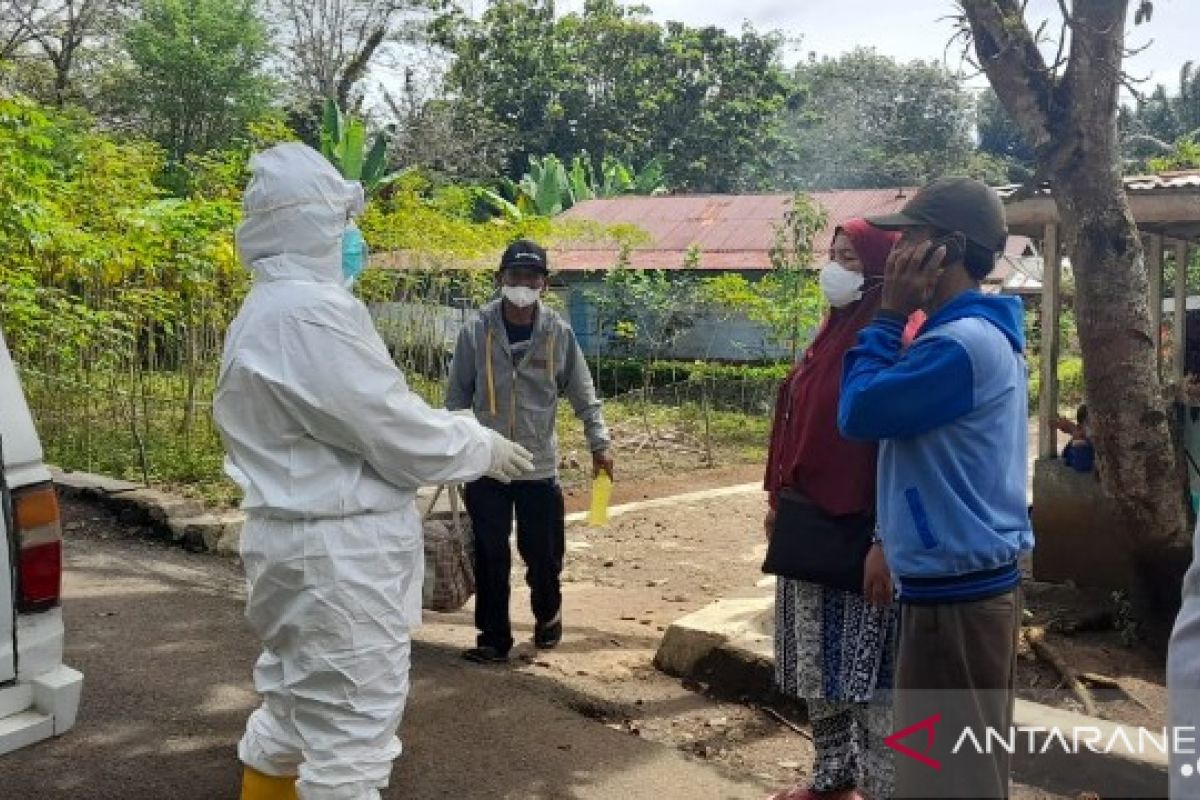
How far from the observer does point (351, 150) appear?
65.6 feet

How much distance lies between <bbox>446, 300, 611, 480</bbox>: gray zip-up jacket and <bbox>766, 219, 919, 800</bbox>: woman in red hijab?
6.41ft

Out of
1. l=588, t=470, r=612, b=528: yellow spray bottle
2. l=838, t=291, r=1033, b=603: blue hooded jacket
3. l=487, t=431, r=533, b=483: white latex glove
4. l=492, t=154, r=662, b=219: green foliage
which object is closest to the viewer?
l=838, t=291, r=1033, b=603: blue hooded jacket

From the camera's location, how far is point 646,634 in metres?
6.11

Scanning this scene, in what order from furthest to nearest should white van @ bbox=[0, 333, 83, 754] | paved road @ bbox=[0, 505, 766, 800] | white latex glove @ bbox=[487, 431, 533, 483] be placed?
1. paved road @ bbox=[0, 505, 766, 800]
2. white latex glove @ bbox=[487, 431, 533, 483]
3. white van @ bbox=[0, 333, 83, 754]

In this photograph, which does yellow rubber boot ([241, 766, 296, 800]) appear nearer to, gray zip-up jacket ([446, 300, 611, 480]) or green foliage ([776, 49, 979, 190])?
gray zip-up jacket ([446, 300, 611, 480])

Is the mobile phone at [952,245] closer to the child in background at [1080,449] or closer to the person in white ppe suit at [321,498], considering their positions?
the person in white ppe suit at [321,498]

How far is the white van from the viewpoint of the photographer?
2.97 metres

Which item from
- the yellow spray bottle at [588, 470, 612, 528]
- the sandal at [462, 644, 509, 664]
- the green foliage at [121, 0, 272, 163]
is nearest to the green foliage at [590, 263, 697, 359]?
the green foliage at [121, 0, 272, 163]

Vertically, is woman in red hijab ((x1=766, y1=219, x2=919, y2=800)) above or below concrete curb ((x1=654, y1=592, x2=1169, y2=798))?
above

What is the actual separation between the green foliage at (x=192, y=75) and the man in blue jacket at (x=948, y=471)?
26042 millimetres

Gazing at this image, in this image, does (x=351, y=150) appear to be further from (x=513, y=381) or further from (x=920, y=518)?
(x=920, y=518)

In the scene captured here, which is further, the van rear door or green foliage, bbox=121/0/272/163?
green foliage, bbox=121/0/272/163

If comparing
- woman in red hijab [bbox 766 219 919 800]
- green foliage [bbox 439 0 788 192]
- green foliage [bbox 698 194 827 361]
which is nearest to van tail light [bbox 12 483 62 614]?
woman in red hijab [bbox 766 219 919 800]

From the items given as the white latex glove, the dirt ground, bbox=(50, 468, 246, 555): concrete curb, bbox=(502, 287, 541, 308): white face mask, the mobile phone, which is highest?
the mobile phone
